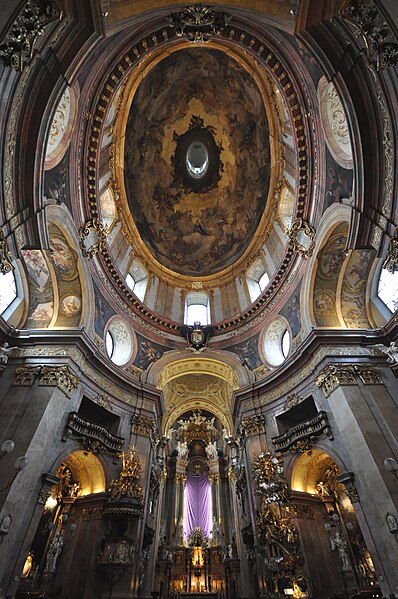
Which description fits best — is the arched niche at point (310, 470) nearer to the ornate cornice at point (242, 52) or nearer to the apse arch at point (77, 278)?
the ornate cornice at point (242, 52)

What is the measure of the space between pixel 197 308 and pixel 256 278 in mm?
4828

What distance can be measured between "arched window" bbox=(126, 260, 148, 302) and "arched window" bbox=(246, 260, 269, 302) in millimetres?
7275

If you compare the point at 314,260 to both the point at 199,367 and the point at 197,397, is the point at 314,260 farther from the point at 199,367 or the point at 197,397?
the point at 197,397

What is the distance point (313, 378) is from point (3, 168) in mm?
13338

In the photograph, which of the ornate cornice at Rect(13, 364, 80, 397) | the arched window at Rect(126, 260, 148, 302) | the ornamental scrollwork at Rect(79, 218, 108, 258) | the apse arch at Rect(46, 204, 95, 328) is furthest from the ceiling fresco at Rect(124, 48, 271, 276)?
the ornate cornice at Rect(13, 364, 80, 397)

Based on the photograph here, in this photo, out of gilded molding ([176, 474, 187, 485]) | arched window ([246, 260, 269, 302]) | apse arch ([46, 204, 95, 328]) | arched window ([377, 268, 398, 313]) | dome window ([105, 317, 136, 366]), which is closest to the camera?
arched window ([377, 268, 398, 313])

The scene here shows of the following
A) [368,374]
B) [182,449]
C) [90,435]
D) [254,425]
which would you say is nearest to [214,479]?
[182,449]

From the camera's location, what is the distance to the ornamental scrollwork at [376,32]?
6.86m

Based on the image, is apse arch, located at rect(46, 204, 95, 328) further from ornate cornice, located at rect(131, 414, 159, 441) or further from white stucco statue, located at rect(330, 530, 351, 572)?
white stucco statue, located at rect(330, 530, 351, 572)

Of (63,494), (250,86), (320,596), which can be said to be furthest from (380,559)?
(250,86)

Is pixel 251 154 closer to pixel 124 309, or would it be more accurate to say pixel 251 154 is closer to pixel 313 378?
pixel 124 309

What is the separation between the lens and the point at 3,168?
29.7ft

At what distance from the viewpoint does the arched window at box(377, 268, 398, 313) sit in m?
13.5

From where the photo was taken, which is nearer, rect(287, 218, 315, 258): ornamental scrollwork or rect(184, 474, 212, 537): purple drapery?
rect(287, 218, 315, 258): ornamental scrollwork
